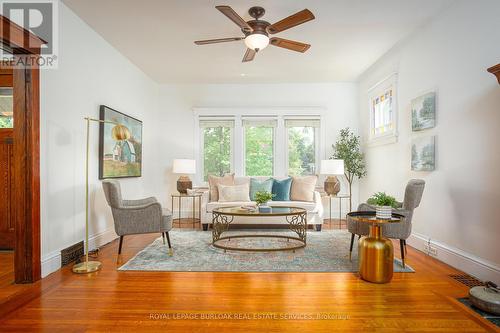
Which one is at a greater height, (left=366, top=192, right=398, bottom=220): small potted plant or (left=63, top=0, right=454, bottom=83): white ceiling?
(left=63, top=0, right=454, bottom=83): white ceiling

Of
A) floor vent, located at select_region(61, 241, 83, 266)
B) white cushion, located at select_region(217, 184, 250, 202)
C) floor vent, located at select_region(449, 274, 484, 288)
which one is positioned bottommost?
floor vent, located at select_region(449, 274, 484, 288)

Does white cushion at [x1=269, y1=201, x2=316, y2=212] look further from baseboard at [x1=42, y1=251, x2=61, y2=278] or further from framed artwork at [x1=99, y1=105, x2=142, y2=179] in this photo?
baseboard at [x1=42, y1=251, x2=61, y2=278]

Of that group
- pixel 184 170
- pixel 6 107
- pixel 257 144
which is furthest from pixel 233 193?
pixel 6 107

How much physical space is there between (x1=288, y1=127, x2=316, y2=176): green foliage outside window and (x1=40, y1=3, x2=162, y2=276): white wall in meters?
3.35

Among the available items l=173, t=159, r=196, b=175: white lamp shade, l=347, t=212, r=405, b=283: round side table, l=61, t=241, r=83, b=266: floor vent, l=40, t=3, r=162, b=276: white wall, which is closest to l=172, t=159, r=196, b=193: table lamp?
l=173, t=159, r=196, b=175: white lamp shade

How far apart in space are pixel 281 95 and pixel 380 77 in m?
2.04

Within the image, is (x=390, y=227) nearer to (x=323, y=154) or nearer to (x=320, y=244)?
(x=320, y=244)

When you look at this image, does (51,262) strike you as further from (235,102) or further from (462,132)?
(235,102)

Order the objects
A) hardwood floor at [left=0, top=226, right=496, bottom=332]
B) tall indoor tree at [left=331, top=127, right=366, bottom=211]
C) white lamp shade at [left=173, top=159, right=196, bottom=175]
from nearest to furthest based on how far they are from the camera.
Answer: hardwood floor at [left=0, top=226, right=496, bottom=332] → white lamp shade at [left=173, top=159, right=196, bottom=175] → tall indoor tree at [left=331, top=127, right=366, bottom=211]

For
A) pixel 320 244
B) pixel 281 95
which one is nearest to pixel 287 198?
pixel 320 244

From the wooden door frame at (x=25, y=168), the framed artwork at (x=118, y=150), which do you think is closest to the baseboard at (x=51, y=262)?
the wooden door frame at (x=25, y=168)

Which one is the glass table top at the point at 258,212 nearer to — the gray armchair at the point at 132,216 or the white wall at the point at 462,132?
the gray armchair at the point at 132,216

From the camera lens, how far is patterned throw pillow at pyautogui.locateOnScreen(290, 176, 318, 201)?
566 centimetres

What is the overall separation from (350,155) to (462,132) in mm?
2891
